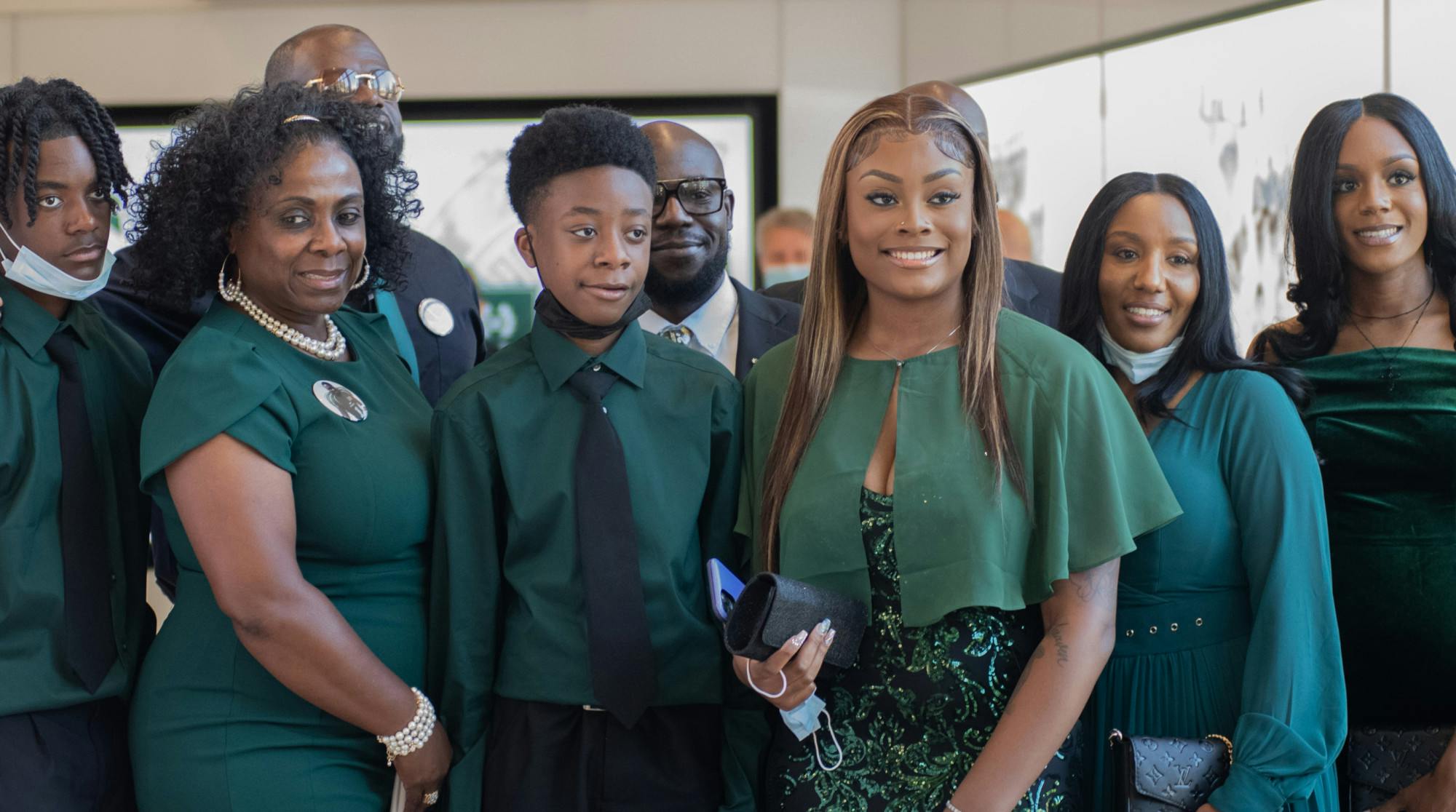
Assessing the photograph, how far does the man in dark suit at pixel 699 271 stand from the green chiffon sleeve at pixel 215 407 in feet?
3.62

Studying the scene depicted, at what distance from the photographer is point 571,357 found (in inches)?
92.0

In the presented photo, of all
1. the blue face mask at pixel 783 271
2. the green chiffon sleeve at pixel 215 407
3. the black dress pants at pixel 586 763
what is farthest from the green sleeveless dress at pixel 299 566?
the blue face mask at pixel 783 271

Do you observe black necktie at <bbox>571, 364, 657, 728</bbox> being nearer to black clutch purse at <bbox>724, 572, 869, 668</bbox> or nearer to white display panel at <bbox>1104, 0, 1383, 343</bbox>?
black clutch purse at <bbox>724, 572, 869, 668</bbox>

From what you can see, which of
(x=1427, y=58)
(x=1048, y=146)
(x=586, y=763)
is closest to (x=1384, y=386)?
(x=586, y=763)

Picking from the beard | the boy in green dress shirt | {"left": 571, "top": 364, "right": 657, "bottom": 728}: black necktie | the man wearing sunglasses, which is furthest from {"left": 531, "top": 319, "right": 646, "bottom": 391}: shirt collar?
the man wearing sunglasses

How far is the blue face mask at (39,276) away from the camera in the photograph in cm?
227

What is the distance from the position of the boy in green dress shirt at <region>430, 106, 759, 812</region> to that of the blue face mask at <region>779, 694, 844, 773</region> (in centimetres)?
19

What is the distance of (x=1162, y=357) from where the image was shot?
2477 mm

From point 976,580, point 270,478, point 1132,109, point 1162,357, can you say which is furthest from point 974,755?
point 1132,109

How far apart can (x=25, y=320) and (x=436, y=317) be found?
119 centimetres

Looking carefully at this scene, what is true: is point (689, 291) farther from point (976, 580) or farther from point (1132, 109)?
point (1132, 109)

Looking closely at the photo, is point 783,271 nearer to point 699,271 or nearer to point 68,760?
point 699,271

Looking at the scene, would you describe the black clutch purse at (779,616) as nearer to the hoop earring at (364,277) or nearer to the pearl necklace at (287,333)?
the pearl necklace at (287,333)

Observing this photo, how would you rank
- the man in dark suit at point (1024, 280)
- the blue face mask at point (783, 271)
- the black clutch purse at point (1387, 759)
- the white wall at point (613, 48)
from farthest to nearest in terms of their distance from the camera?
the white wall at point (613, 48)
the blue face mask at point (783, 271)
the man in dark suit at point (1024, 280)
the black clutch purse at point (1387, 759)
